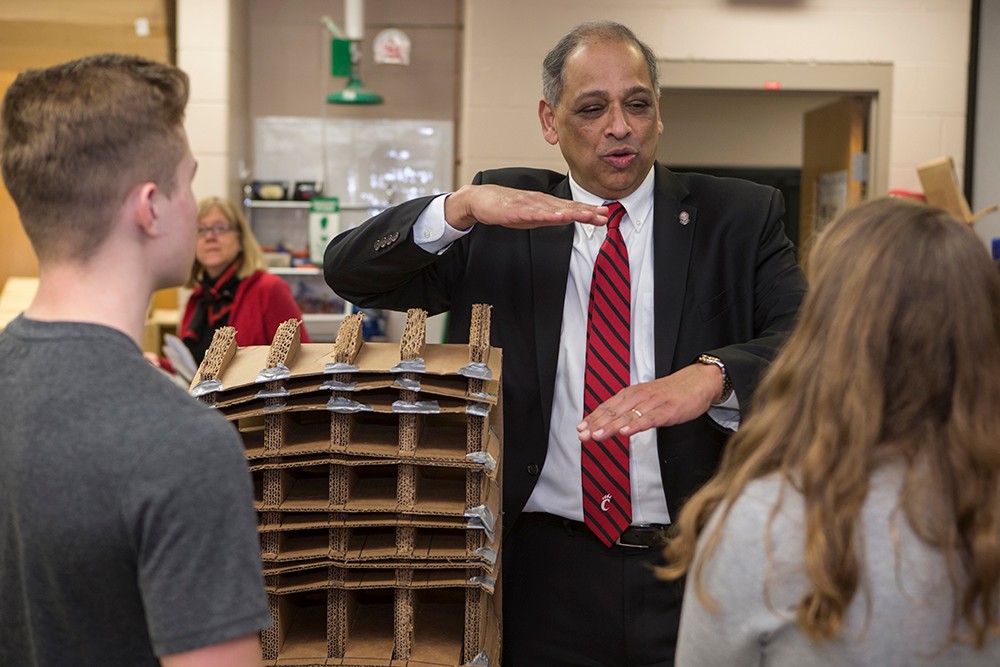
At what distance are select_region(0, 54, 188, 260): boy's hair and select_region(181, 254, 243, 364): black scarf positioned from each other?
3.03 metres

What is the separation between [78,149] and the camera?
102cm

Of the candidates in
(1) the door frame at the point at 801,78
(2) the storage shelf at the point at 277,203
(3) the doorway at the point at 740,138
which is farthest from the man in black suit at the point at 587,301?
(3) the doorway at the point at 740,138

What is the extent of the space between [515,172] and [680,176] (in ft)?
1.02

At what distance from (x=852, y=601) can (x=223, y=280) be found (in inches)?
135

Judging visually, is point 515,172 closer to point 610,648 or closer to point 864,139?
point 610,648

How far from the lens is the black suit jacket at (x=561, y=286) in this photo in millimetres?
1787

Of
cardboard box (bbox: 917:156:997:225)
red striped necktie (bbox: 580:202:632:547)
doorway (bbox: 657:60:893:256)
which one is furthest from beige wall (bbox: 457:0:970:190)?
red striped necktie (bbox: 580:202:632:547)

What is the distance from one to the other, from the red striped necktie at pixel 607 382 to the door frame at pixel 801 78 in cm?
323

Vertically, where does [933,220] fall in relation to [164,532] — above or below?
above

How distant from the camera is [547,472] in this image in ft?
5.99

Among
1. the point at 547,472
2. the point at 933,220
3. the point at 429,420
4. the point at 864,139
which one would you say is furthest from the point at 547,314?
the point at 864,139

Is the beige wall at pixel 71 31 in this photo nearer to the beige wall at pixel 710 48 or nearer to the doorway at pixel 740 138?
the beige wall at pixel 710 48

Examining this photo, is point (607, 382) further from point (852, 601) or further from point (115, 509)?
point (115, 509)

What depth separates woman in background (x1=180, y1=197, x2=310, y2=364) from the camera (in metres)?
3.99
